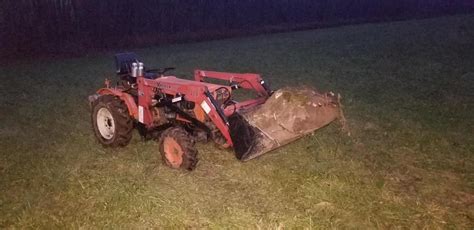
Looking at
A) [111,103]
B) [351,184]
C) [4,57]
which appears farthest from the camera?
[4,57]

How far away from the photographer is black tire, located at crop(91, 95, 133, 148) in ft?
17.5

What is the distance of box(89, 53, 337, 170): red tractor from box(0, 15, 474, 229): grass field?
0.98 feet

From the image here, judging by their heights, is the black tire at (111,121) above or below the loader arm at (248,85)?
below

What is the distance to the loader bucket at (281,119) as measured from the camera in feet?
15.2

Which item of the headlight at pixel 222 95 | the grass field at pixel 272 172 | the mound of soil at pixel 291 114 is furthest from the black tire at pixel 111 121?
the mound of soil at pixel 291 114

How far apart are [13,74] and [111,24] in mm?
5878

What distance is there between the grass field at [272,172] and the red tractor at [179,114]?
0.98 feet

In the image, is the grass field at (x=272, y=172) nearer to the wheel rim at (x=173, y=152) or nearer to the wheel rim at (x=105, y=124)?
the wheel rim at (x=173, y=152)

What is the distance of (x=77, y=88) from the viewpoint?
30.8 ft

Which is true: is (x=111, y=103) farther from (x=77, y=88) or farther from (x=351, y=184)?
(x=77, y=88)

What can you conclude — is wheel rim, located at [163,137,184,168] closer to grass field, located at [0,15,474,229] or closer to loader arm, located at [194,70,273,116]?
grass field, located at [0,15,474,229]

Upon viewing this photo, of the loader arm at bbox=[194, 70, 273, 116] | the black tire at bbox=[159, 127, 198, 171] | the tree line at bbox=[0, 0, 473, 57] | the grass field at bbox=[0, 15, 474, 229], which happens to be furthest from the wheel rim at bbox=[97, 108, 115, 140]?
the tree line at bbox=[0, 0, 473, 57]

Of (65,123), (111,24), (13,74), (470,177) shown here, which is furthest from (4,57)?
(470,177)

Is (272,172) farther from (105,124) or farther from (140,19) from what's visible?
(140,19)
